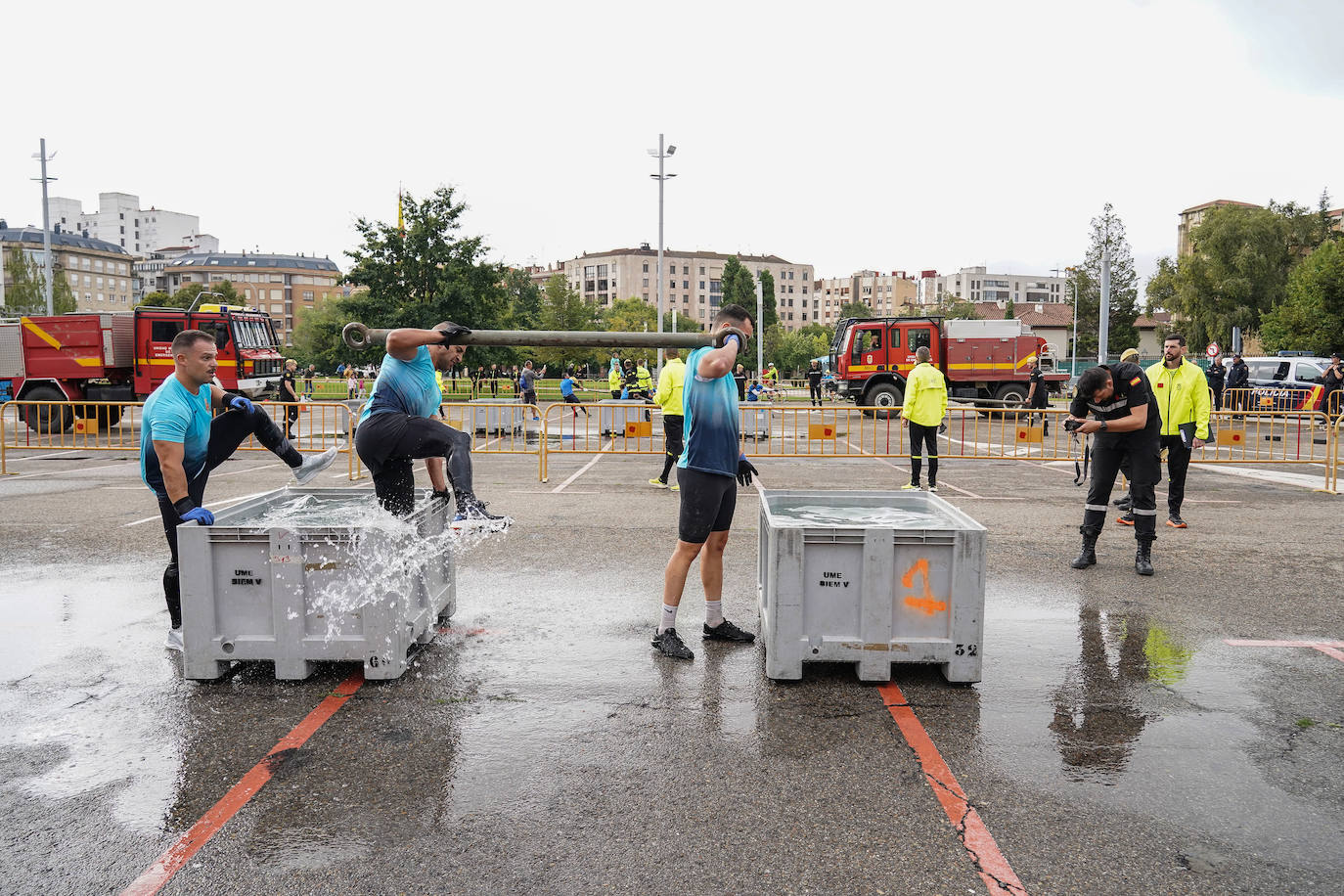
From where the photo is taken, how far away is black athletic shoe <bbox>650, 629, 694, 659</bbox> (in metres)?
5.32

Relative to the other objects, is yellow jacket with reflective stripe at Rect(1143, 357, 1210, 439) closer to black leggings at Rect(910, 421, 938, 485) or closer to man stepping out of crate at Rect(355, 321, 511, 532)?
black leggings at Rect(910, 421, 938, 485)

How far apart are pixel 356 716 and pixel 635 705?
4.45ft

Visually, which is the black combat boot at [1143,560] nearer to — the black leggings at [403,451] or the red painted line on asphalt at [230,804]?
the black leggings at [403,451]

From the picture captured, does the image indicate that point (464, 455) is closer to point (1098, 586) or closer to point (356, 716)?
point (356, 716)

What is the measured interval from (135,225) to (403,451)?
18708 cm

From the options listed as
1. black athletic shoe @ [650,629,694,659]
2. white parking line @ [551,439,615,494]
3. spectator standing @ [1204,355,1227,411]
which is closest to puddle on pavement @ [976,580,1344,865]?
black athletic shoe @ [650,629,694,659]

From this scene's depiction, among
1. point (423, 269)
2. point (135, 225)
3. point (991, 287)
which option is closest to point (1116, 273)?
point (423, 269)

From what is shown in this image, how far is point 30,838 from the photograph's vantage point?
331cm

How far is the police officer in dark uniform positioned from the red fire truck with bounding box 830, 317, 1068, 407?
20948 mm

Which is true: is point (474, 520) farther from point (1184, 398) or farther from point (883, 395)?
point (883, 395)

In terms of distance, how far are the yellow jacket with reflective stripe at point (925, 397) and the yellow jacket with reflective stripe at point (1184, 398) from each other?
282 centimetres

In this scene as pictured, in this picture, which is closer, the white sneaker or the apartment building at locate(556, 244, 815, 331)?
the white sneaker

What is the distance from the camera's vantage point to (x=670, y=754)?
4.02m

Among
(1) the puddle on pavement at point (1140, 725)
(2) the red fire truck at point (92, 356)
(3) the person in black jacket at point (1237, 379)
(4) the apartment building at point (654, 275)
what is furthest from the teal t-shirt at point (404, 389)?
(4) the apartment building at point (654, 275)
